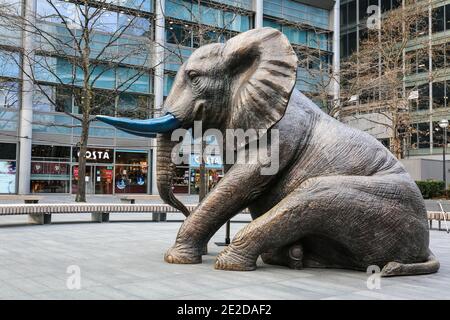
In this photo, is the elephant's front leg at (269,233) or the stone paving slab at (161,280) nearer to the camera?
the stone paving slab at (161,280)

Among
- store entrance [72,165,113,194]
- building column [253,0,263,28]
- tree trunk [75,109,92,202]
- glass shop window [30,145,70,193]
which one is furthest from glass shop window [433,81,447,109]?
tree trunk [75,109,92,202]

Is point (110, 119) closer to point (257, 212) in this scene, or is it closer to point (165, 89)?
point (257, 212)

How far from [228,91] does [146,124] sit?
3.49 feet

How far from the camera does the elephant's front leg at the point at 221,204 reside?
5707 mm

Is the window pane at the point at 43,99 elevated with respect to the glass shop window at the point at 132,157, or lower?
elevated

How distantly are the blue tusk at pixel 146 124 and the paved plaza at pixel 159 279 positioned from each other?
5.21 feet

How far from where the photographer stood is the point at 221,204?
18.9ft

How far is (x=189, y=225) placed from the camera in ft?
19.4

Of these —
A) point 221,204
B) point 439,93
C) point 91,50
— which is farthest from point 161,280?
point 439,93

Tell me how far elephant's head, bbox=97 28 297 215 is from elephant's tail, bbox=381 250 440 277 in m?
2.01

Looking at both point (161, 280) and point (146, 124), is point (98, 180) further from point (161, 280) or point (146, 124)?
point (161, 280)

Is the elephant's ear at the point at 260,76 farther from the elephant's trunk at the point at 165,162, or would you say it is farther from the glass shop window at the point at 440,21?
the glass shop window at the point at 440,21

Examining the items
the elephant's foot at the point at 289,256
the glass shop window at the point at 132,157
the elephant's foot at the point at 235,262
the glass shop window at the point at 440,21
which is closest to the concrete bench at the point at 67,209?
the elephant's foot at the point at 289,256
